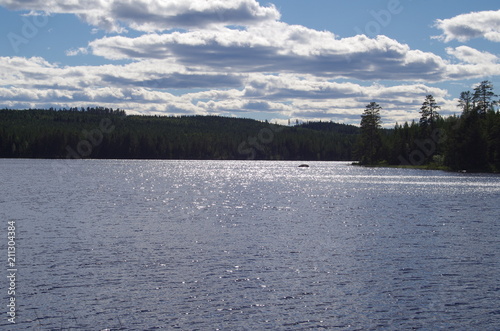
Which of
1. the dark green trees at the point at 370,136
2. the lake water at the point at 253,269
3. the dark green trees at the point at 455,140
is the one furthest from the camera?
the dark green trees at the point at 370,136

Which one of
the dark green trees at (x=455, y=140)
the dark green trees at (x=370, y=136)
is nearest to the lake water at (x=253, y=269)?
the dark green trees at (x=455, y=140)

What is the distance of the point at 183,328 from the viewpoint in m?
19.7

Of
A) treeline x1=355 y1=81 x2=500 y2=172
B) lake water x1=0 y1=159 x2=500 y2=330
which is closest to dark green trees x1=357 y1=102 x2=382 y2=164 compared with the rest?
treeline x1=355 y1=81 x2=500 y2=172

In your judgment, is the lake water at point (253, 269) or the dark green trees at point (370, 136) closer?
the lake water at point (253, 269)

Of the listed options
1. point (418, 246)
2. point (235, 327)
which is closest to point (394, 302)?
point (235, 327)

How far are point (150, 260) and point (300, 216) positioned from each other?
25.1 metres

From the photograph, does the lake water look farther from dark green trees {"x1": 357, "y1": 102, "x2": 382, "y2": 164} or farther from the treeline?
dark green trees {"x1": 357, "y1": 102, "x2": 382, "y2": 164}

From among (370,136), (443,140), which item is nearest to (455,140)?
(443,140)

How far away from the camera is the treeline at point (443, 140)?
12375 centimetres

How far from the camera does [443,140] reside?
14338 cm

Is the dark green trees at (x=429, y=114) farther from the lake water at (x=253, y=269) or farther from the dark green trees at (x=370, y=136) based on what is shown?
the lake water at (x=253, y=269)

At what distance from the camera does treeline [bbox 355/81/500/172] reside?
12375 centimetres

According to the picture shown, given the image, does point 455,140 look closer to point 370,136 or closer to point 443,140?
point 443,140

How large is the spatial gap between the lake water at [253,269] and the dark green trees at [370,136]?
357 feet
